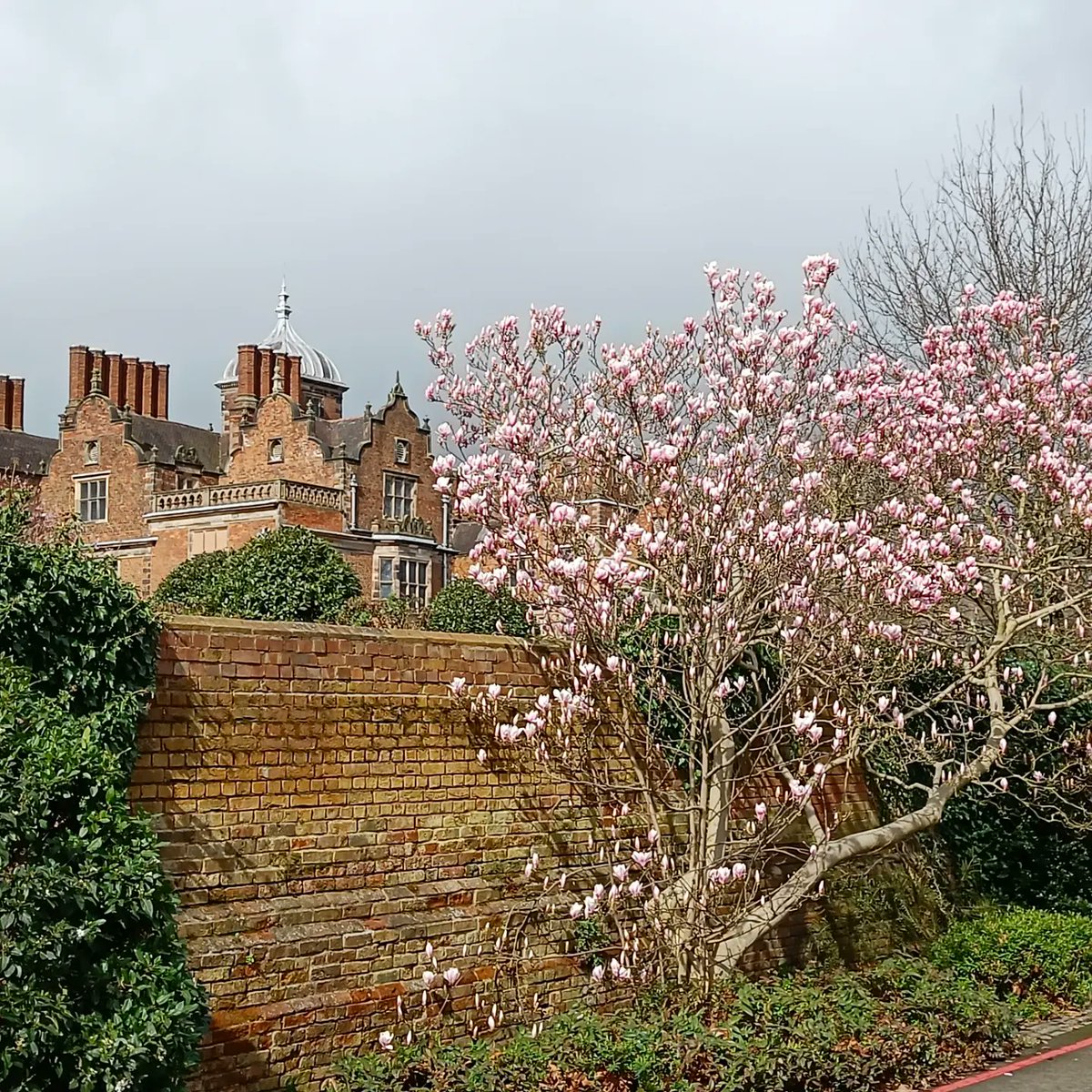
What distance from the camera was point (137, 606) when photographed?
7141 millimetres

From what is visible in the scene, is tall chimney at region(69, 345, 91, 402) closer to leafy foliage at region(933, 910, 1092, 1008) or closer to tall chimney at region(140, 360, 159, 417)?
tall chimney at region(140, 360, 159, 417)

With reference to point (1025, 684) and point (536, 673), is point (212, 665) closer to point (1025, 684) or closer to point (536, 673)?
point (536, 673)

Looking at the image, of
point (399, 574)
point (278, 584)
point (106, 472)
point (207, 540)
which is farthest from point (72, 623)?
point (106, 472)

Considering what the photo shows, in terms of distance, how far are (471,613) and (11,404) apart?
40.3 meters

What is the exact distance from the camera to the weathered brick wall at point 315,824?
759cm

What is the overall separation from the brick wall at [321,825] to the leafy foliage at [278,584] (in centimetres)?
752

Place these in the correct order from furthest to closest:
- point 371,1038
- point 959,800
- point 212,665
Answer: point 959,800, point 371,1038, point 212,665

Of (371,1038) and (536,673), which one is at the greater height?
(536,673)

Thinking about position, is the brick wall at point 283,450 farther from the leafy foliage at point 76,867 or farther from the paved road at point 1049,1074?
the leafy foliage at point 76,867

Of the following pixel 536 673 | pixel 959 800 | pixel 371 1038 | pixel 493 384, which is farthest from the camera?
pixel 959 800

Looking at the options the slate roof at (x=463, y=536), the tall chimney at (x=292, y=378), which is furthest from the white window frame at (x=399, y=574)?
Result: the tall chimney at (x=292, y=378)

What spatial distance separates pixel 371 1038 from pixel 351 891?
3.01 feet

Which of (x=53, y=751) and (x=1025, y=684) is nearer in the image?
(x=53, y=751)

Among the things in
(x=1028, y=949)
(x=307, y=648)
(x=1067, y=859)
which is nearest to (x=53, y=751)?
(x=307, y=648)
